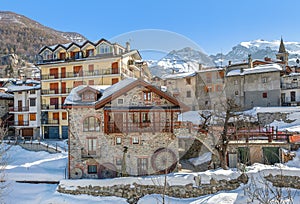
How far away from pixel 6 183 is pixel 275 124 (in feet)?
80.7

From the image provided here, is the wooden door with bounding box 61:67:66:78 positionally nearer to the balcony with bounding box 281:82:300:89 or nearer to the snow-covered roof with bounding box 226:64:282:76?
the snow-covered roof with bounding box 226:64:282:76

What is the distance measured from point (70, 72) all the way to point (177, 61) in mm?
21160

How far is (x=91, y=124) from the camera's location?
56.7 ft

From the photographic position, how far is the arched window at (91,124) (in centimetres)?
1720

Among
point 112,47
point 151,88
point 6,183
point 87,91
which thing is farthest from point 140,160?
point 112,47

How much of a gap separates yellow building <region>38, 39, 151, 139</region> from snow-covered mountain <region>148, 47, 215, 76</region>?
603 inches

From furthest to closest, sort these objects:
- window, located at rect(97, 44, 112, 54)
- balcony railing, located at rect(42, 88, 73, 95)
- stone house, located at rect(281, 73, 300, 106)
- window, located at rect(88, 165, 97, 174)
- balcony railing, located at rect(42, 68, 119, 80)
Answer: balcony railing, located at rect(42, 88, 73, 95) < stone house, located at rect(281, 73, 300, 106) < window, located at rect(97, 44, 112, 54) < balcony railing, located at rect(42, 68, 119, 80) < window, located at rect(88, 165, 97, 174)

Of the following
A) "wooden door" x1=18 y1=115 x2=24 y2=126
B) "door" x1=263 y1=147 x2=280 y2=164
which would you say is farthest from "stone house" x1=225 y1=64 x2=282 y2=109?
"wooden door" x1=18 y1=115 x2=24 y2=126

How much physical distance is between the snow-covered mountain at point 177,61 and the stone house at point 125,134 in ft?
10.9

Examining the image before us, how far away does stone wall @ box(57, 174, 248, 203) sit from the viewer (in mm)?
15273

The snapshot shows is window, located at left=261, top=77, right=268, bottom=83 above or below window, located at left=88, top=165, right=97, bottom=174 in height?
above

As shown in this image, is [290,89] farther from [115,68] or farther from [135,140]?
[135,140]

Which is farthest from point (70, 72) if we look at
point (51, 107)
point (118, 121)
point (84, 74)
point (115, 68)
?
point (118, 121)

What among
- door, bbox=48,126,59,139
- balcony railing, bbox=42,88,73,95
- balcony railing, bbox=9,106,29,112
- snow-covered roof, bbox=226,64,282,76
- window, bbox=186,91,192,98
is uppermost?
snow-covered roof, bbox=226,64,282,76
